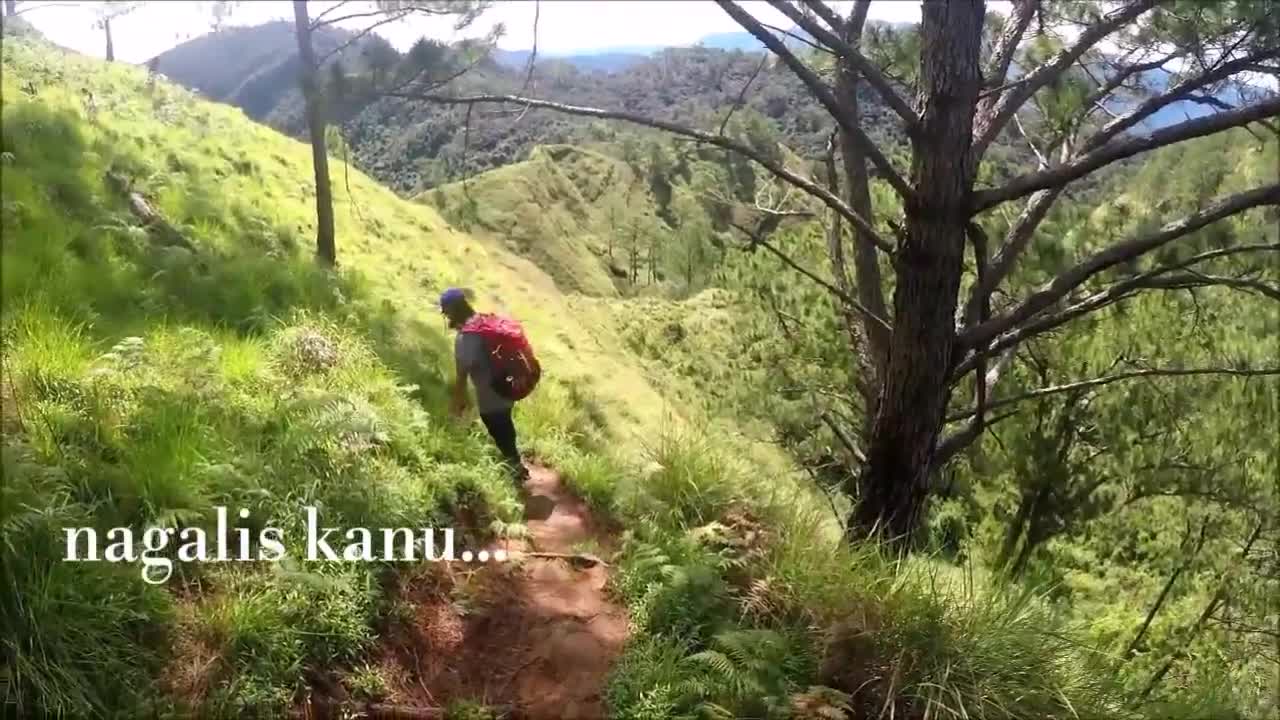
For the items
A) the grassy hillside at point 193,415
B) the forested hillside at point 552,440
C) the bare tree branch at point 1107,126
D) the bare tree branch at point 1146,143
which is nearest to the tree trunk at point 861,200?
the forested hillside at point 552,440

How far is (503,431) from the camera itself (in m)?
5.73

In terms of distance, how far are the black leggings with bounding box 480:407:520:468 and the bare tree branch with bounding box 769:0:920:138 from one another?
3257mm

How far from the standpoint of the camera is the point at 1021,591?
4332 mm

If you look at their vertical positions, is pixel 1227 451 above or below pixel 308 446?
below

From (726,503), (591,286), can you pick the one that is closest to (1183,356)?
(726,503)

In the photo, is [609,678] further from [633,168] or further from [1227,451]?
[633,168]

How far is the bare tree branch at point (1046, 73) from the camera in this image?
3.63m

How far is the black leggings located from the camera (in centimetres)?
569

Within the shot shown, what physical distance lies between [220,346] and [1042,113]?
5.67 metres

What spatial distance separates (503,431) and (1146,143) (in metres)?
4.10

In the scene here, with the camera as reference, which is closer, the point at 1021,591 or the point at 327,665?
the point at 327,665

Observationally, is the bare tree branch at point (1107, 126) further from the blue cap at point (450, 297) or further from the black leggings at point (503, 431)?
the blue cap at point (450, 297)

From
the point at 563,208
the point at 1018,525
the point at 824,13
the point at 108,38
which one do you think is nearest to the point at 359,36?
the point at 824,13

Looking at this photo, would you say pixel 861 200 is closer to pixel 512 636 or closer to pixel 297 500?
pixel 512 636
